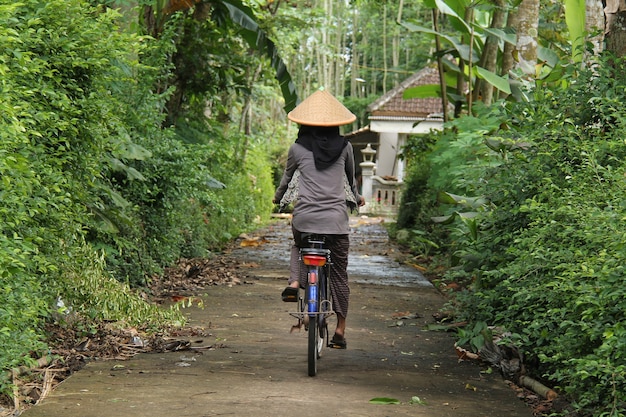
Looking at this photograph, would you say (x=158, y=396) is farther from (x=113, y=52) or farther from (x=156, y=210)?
(x=156, y=210)

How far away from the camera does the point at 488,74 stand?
1352cm

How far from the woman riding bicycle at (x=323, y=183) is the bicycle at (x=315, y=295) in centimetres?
10

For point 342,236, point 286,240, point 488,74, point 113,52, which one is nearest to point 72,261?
point 113,52

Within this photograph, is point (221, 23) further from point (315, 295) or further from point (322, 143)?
point (315, 295)

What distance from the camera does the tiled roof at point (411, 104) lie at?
4234 cm

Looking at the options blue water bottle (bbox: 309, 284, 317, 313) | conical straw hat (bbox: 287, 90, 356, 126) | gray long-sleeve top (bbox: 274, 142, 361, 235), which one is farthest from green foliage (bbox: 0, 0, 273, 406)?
blue water bottle (bbox: 309, 284, 317, 313)

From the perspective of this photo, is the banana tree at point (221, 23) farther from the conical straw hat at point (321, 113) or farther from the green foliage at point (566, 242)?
the green foliage at point (566, 242)

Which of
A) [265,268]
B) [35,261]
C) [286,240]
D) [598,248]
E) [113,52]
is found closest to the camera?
[598,248]

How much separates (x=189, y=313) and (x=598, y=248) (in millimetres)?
5092

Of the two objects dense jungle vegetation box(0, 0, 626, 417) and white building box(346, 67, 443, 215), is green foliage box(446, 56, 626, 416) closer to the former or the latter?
dense jungle vegetation box(0, 0, 626, 417)

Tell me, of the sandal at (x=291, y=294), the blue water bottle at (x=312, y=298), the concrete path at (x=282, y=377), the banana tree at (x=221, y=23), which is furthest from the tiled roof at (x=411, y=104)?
the blue water bottle at (x=312, y=298)

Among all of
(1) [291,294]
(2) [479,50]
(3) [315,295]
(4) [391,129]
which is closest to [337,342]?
(1) [291,294]

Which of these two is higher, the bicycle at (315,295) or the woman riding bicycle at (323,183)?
the woman riding bicycle at (323,183)

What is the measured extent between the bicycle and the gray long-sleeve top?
0.13 meters
